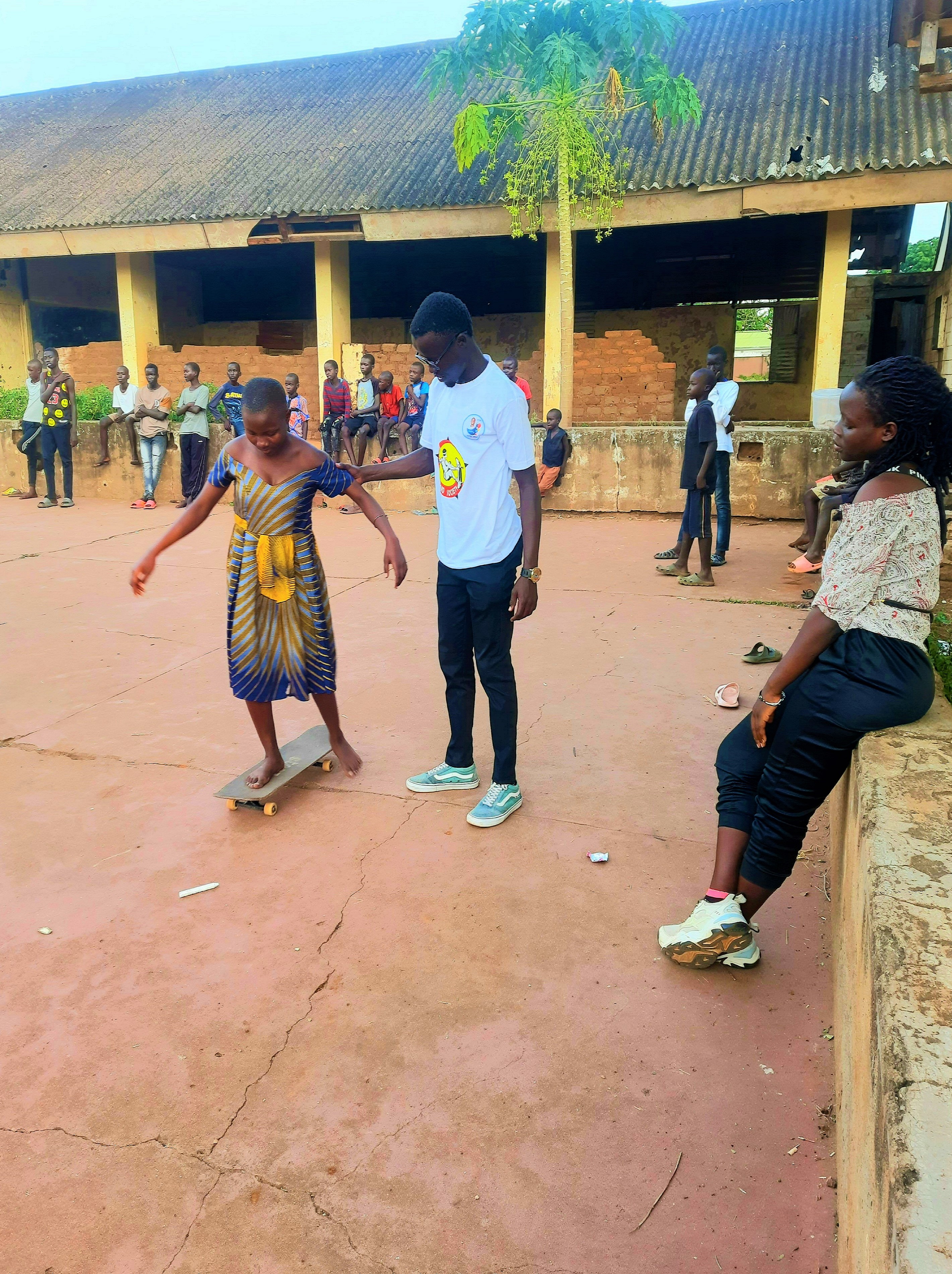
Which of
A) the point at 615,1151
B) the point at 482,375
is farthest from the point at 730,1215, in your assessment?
the point at 482,375

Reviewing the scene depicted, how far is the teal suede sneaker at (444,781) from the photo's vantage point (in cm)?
370

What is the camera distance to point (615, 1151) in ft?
6.61

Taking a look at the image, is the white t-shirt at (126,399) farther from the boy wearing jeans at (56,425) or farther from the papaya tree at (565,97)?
the papaya tree at (565,97)

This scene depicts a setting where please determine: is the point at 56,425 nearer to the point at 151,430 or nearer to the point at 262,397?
the point at 151,430

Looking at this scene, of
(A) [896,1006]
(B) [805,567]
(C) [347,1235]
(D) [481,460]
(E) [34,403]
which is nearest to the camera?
(A) [896,1006]

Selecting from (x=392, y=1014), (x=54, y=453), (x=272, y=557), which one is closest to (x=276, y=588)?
(x=272, y=557)

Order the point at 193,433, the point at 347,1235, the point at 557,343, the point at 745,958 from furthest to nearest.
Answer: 1. the point at 557,343
2. the point at 193,433
3. the point at 745,958
4. the point at 347,1235

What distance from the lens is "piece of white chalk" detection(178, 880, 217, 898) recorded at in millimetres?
3029

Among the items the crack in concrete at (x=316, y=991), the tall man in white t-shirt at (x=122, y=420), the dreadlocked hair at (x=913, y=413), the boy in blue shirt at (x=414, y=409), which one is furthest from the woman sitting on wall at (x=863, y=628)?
the tall man in white t-shirt at (x=122, y=420)

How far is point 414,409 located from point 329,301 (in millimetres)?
3774

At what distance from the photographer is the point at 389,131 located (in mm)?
16047

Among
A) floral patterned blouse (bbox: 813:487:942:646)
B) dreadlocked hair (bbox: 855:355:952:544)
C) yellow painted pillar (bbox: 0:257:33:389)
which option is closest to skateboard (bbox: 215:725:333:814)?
floral patterned blouse (bbox: 813:487:942:646)

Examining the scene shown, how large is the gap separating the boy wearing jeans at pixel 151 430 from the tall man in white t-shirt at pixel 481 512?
9743 mm

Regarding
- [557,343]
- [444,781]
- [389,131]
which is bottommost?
[444,781]
